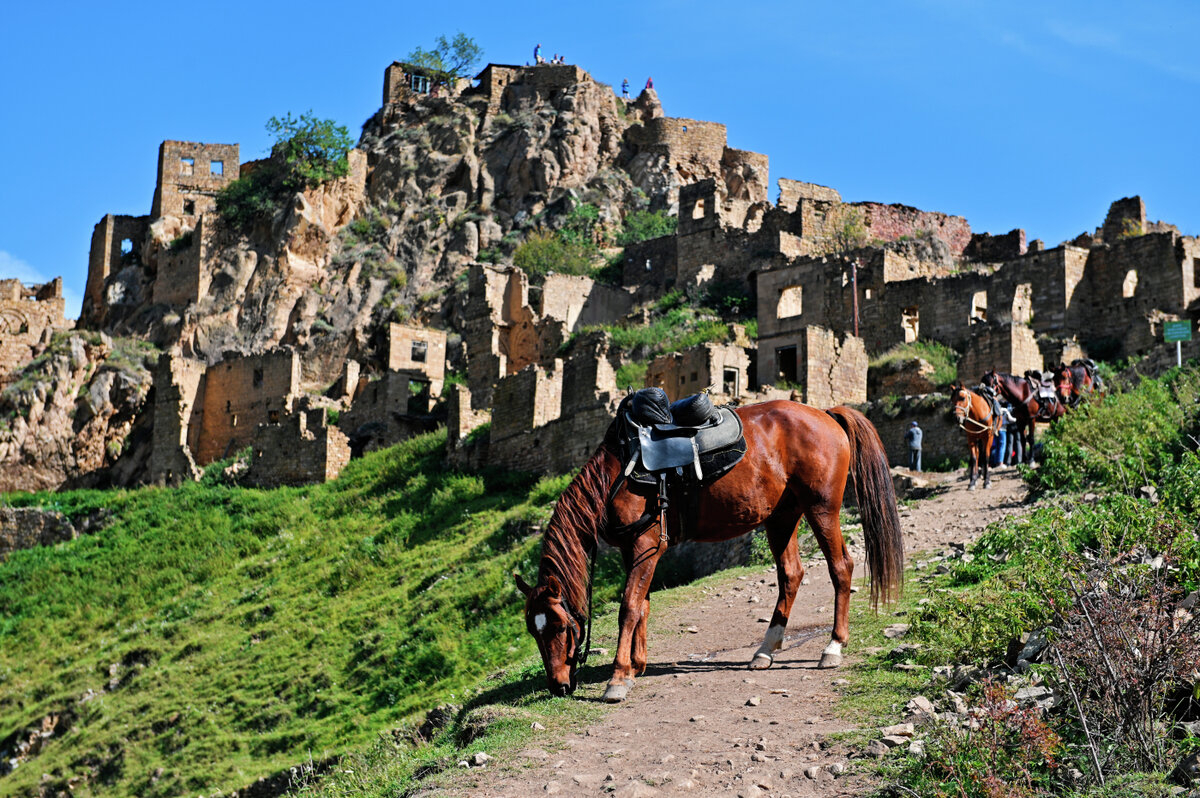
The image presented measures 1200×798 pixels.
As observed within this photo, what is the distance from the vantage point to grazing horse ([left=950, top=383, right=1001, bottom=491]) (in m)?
19.8

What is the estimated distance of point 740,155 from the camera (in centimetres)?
6019

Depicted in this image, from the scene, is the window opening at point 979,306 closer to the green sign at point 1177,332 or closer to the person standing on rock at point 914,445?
the green sign at point 1177,332

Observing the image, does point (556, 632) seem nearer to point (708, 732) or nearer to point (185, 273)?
point (708, 732)

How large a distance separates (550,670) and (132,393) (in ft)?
135

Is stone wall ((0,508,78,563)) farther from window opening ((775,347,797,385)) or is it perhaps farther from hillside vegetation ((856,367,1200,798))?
hillside vegetation ((856,367,1200,798))

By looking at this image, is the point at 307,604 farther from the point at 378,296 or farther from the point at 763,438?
the point at 378,296

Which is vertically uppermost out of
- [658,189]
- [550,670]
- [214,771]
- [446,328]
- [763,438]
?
[658,189]

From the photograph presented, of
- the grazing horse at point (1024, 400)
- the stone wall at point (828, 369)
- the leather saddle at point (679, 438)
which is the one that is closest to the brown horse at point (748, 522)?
the leather saddle at point (679, 438)

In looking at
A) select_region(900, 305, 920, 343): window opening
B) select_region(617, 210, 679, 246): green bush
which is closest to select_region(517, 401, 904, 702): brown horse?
select_region(900, 305, 920, 343): window opening

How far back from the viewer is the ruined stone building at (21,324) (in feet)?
170

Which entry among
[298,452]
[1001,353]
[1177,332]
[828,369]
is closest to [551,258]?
[298,452]

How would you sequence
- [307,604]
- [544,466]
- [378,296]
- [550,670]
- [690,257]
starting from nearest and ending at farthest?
[550,670] → [307,604] → [544,466] → [690,257] → [378,296]

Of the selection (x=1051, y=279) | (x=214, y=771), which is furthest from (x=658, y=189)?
(x=214, y=771)

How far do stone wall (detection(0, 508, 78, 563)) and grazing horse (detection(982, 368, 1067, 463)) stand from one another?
2549 centimetres
